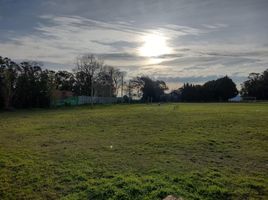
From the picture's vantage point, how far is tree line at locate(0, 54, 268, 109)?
170 feet

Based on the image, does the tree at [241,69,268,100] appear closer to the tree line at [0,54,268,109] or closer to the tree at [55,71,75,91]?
the tree line at [0,54,268,109]

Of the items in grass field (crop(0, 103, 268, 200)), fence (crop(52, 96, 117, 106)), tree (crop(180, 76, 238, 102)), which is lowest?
grass field (crop(0, 103, 268, 200))

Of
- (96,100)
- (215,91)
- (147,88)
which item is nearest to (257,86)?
(215,91)

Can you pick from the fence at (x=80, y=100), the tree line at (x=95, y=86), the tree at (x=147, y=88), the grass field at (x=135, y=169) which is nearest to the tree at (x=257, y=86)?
the tree line at (x=95, y=86)

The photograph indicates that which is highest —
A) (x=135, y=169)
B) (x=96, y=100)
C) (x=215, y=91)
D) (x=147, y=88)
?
(x=147, y=88)

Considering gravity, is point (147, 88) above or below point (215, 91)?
above

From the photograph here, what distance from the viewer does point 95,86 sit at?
260 feet

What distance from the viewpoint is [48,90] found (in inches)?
2181

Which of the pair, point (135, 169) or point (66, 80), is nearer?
point (135, 169)

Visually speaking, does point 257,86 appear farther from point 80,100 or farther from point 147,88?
point 80,100

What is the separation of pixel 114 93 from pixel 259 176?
90.6 m

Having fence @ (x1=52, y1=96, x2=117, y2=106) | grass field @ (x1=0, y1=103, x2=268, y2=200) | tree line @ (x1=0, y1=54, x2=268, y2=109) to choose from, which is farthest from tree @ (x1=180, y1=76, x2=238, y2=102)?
grass field @ (x1=0, y1=103, x2=268, y2=200)

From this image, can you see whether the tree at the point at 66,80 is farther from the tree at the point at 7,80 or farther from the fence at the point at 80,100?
the tree at the point at 7,80

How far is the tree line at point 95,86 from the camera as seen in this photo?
51688 millimetres
